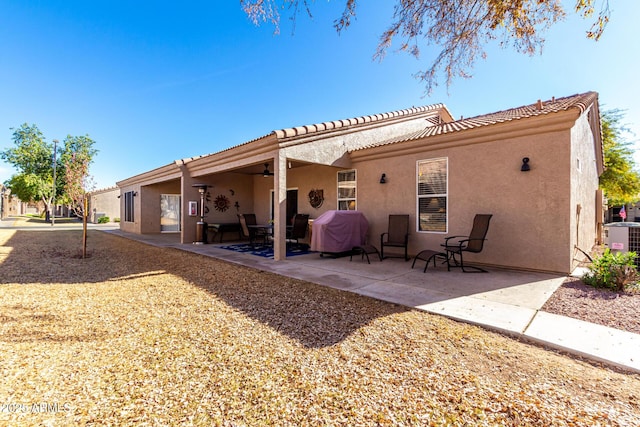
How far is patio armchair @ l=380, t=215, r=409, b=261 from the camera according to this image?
24.3 ft

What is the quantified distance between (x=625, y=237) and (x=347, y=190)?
6.71 meters

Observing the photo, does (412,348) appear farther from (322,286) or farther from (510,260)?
(510,260)

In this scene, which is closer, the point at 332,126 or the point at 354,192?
the point at 332,126

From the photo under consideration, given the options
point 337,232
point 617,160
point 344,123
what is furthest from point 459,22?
point 617,160

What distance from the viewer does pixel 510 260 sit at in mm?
6246

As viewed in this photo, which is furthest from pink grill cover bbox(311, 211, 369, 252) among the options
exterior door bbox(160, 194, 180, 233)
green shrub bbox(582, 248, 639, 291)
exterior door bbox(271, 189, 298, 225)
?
exterior door bbox(160, 194, 180, 233)

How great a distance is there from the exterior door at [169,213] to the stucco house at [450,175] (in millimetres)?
5931

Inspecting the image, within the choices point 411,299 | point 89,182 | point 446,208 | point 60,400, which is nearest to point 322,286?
point 411,299

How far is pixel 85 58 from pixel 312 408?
15.0 metres

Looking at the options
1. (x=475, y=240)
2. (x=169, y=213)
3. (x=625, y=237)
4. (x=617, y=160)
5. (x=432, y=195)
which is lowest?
(x=475, y=240)

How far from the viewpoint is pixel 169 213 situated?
1759 centimetres

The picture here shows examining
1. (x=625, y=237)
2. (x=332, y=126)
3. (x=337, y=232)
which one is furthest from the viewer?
(x=332, y=126)

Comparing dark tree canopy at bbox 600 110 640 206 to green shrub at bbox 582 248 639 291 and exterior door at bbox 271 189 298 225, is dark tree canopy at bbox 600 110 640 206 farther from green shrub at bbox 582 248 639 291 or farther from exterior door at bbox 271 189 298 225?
exterior door at bbox 271 189 298 225

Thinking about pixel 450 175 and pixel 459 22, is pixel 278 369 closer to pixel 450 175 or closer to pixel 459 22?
pixel 459 22
